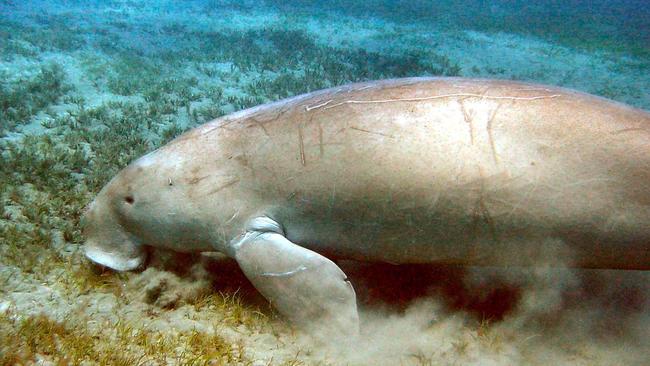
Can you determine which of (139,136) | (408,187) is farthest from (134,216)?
(139,136)

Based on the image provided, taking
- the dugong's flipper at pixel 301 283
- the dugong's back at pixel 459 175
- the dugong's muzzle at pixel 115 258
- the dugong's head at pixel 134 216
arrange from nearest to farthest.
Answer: the dugong's back at pixel 459 175, the dugong's flipper at pixel 301 283, the dugong's head at pixel 134 216, the dugong's muzzle at pixel 115 258

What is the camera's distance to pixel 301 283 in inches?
A: 108

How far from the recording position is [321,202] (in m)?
2.90

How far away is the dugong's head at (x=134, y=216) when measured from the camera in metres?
3.32

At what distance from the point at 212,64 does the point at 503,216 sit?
10.8 meters

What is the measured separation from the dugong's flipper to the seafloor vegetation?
228mm

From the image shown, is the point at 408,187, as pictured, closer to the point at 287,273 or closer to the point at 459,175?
the point at 459,175

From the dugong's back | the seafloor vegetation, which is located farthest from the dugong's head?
the dugong's back

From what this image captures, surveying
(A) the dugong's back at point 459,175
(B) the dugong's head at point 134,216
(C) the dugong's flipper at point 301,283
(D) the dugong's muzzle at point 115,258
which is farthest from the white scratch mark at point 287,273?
(D) the dugong's muzzle at point 115,258

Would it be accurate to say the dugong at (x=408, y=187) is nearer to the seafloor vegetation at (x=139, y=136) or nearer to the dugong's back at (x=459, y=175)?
the dugong's back at (x=459, y=175)

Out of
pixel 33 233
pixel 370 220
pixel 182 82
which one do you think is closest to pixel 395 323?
pixel 370 220

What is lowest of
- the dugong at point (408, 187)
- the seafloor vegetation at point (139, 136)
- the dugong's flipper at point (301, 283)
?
the seafloor vegetation at point (139, 136)

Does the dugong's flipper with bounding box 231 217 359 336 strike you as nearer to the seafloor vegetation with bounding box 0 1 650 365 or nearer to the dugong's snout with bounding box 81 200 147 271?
the seafloor vegetation with bounding box 0 1 650 365

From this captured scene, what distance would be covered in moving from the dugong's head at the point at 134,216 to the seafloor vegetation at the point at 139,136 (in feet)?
0.61
